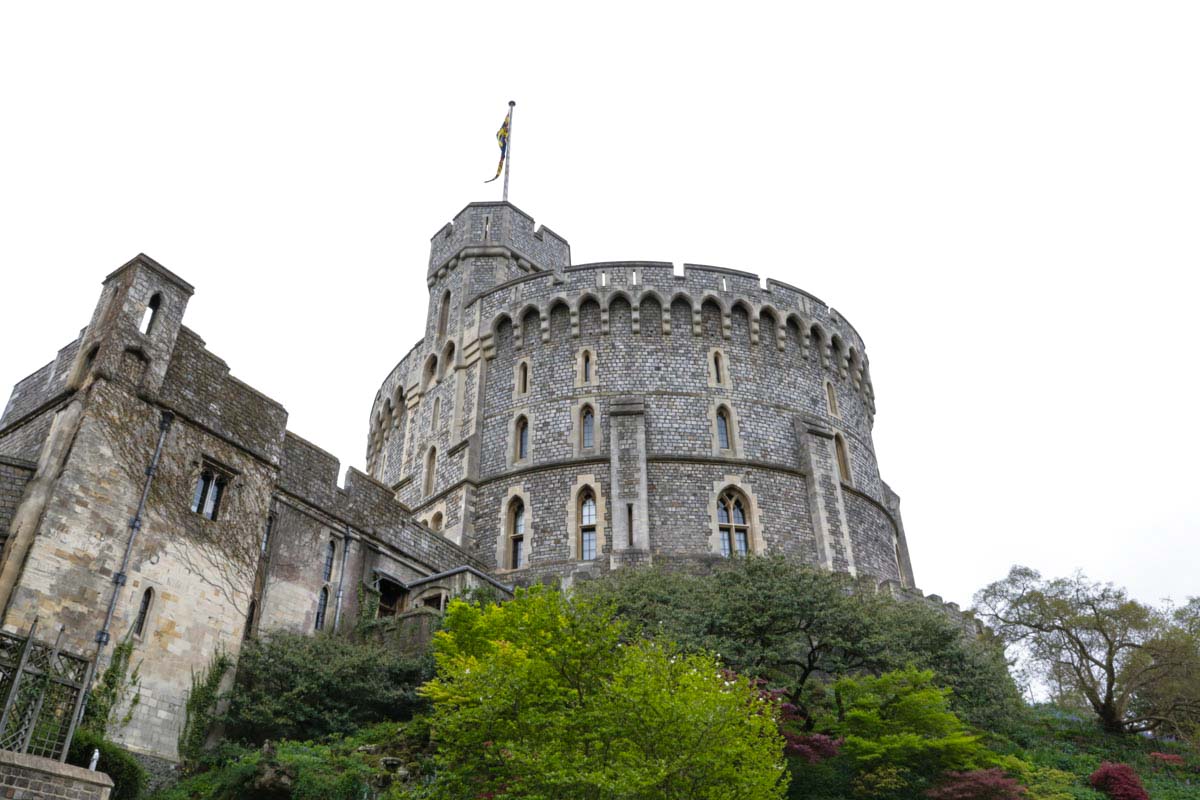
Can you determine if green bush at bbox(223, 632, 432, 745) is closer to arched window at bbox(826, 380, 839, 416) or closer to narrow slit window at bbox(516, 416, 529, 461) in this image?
narrow slit window at bbox(516, 416, 529, 461)

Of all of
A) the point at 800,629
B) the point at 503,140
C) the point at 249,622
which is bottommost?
the point at 800,629

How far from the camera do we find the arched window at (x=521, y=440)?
29.1 metres

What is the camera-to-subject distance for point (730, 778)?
39.1 feet

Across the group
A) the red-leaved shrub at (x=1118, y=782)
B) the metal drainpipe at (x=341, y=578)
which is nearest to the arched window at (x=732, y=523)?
the red-leaved shrub at (x=1118, y=782)

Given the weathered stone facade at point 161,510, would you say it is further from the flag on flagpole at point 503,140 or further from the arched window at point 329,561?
the flag on flagpole at point 503,140

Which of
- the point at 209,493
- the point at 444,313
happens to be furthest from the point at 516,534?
the point at 444,313

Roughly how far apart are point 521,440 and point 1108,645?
17582 mm

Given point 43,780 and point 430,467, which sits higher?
point 430,467

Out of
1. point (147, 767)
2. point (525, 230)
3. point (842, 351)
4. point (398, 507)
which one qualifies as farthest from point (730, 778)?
point (525, 230)

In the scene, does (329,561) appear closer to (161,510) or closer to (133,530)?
(161,510)

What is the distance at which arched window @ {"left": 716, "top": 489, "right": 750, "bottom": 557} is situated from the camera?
2708 cm

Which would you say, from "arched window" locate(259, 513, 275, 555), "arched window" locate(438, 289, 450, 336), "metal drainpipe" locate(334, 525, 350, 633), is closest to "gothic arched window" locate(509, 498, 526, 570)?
"metal drainpipe" locate(334, 525, 350, 633)

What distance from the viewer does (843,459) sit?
30.9m

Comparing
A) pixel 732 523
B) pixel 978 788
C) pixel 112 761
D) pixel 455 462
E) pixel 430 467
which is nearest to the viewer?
pixel 112 761
